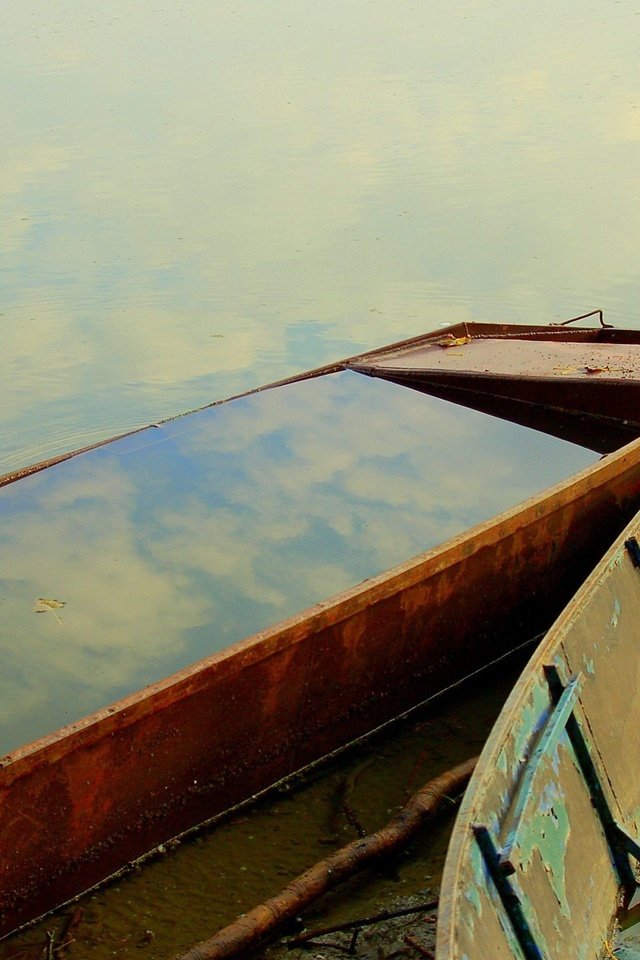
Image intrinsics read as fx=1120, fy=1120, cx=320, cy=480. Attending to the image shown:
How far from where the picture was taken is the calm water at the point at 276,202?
31.5 feet

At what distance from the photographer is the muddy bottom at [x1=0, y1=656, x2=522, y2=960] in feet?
11.9

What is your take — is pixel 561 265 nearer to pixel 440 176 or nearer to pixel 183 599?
pixel 440 176

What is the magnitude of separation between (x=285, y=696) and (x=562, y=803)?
48.1 inches

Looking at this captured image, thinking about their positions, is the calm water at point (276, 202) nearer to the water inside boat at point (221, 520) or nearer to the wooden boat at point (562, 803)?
the water inside boat at point (221, 520)

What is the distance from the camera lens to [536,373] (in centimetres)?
703

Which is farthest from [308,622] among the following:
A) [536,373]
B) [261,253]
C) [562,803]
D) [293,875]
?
[261,253]

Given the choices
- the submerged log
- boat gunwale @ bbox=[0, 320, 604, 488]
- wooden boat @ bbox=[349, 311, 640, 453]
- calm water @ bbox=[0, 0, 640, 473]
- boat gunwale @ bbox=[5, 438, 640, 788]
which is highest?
calm water @ bbox=[0, 0, 640, 473]

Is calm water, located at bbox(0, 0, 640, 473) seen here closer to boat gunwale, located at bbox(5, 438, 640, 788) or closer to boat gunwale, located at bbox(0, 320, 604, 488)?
boat gunwale, located at bbox(0, 320, 604, 488)

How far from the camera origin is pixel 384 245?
36.7ft

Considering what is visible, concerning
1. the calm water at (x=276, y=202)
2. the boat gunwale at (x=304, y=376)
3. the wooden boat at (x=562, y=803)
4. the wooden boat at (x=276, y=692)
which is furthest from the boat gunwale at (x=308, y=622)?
the calm water at (x=276, y=202)

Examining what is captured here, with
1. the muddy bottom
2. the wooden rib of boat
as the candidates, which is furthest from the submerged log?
the wooden rib of boat

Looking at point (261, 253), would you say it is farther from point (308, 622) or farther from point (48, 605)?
point (308, 622)

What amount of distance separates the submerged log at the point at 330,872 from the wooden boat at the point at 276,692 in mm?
535

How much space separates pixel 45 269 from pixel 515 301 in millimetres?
4480
